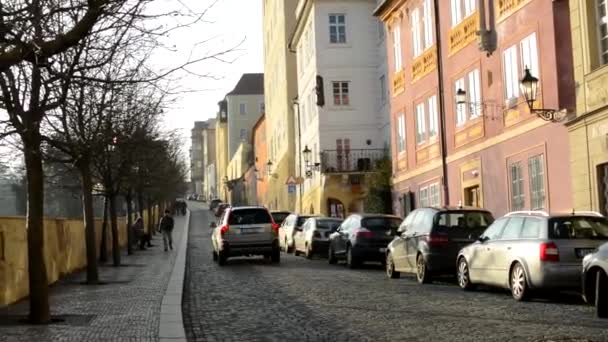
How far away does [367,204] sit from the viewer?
4028 centimetres

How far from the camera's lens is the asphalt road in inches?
454

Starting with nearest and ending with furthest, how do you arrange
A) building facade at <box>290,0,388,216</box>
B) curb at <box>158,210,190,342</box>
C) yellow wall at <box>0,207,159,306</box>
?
curb at <box>158,210,190,342</box> → yellow wall at <box>0,207,159,306</box> → building facade at <box>290,0,388,216</box>

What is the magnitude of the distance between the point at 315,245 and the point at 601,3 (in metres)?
14.5

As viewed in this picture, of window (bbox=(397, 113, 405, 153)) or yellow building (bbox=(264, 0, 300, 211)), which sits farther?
yellow building (bbox=(264, 0, 300, 211))

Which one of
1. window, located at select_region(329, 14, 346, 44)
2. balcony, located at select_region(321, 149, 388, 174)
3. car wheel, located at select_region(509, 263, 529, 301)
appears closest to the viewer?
car wheel, located at select_region(509, 263, 529, 301)

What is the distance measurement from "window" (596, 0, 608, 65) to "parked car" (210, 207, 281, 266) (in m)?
12.5

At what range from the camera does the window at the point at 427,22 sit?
104 ft

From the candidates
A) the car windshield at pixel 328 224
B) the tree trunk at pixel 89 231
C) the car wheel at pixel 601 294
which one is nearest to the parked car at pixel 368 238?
the car windshield at pixel 328 224

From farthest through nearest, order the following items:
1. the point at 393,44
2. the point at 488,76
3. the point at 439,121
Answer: the point at 393,44 < the point at 439,121 < the point at 488,76

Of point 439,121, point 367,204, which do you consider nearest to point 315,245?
point 439,121

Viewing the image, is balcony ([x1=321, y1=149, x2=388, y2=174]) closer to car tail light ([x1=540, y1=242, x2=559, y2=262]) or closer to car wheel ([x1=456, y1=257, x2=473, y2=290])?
car wheel ([x1=456, y1=257, x2=473, y2=290])

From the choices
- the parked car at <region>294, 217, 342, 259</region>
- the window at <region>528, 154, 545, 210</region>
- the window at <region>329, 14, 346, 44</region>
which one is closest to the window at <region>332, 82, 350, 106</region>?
the window at <region>329, 14, 346, 44</region>

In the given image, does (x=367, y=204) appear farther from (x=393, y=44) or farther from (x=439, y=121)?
(x=439, y=121)

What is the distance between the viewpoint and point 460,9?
1134 inches
